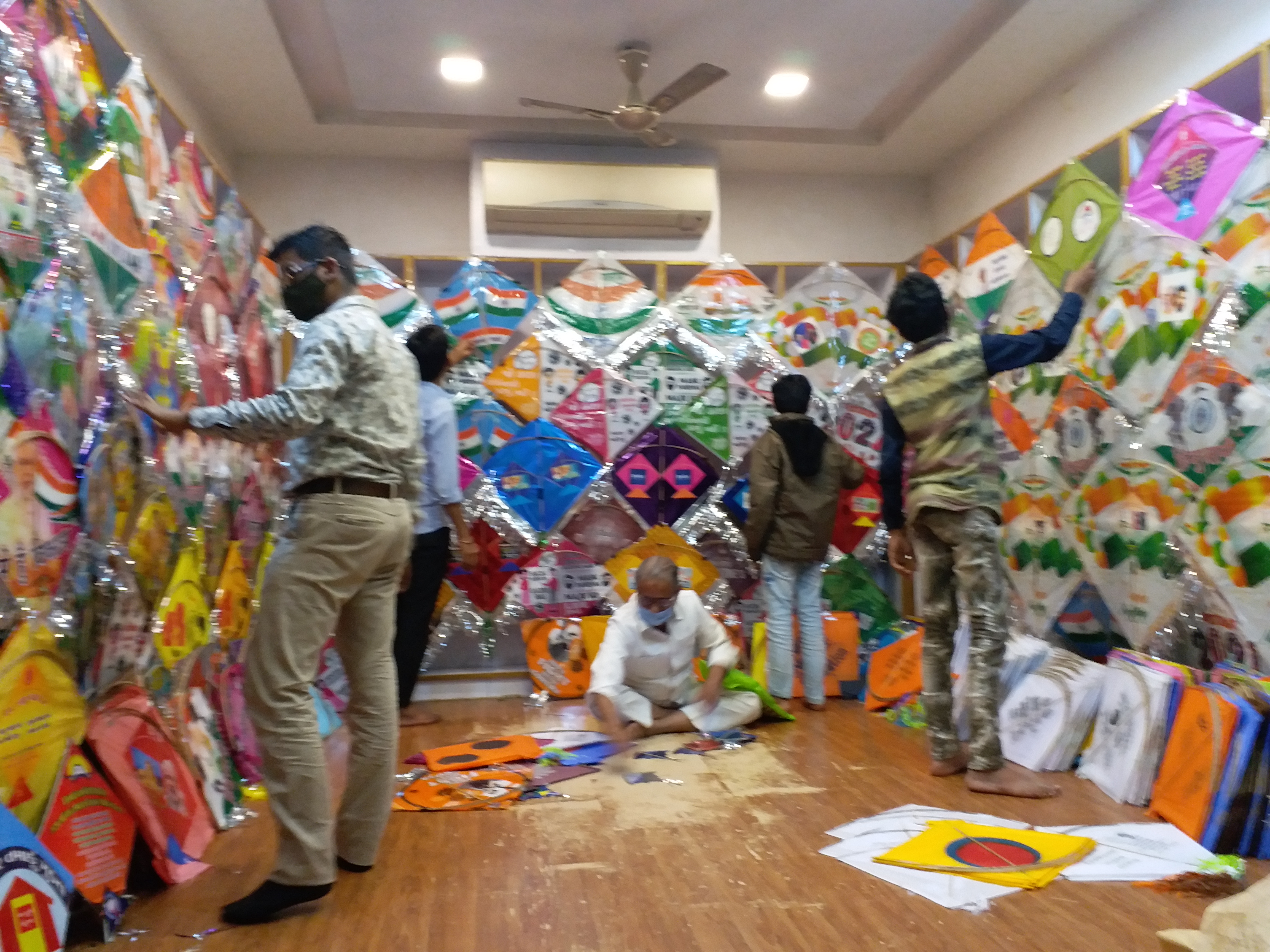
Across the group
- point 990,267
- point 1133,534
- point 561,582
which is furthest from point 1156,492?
point 561,582

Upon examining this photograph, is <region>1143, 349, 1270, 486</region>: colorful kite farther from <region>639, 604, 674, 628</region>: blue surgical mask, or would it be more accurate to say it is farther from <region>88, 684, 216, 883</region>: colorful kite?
<region>88, 684, 216, 883</region>: colorful kite

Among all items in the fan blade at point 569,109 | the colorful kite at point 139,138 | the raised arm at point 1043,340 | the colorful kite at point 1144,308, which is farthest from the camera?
the fan blade at point 569,109

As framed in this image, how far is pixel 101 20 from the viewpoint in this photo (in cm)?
196

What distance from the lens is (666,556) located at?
3.65 metres

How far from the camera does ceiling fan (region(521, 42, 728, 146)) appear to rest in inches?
118

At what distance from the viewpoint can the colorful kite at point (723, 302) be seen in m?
3.87

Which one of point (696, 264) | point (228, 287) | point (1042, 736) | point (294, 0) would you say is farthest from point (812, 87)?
point (1042, 736)

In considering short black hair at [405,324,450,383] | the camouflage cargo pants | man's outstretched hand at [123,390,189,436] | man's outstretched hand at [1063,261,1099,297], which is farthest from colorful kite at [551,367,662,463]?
man's outstretched hand at [123,390,189,436]

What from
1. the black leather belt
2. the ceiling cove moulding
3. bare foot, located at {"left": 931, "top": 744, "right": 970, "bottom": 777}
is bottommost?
bare foot, located at {"left": 931, "top": 744, "right": 970, "bottom": 777}

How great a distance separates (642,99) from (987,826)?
9.73 ft

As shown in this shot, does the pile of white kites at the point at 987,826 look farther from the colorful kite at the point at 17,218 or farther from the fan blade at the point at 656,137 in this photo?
the fan blade at the point at 656,137

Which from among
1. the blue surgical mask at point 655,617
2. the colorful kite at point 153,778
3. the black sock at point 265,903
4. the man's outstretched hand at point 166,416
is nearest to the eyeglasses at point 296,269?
the man's outstretched hand at point 166,416

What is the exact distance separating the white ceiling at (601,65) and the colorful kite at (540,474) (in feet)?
4.73

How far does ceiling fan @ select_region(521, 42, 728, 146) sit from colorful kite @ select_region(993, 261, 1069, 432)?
4.34 ft
